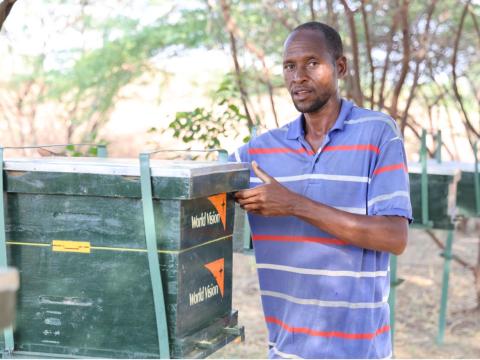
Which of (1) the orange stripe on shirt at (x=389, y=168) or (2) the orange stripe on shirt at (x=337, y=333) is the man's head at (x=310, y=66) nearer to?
(1) the orange stripe on shirt at (x=389, y=168)

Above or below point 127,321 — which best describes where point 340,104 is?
above

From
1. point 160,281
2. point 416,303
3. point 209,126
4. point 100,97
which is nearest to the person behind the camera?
point 160,281

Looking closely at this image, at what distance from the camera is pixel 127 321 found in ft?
6.02

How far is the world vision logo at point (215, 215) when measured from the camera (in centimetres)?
188

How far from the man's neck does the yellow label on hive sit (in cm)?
75

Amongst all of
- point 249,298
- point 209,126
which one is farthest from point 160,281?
point 249,298

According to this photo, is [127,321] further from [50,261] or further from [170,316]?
[50,261]

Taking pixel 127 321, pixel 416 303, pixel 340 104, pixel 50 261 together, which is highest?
pixel 340 104

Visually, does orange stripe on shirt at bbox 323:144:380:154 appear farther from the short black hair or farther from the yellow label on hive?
the yellow label on hive

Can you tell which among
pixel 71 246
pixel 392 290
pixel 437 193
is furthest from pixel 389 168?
pixel 392 290

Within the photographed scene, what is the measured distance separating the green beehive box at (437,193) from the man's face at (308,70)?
6.30 ft

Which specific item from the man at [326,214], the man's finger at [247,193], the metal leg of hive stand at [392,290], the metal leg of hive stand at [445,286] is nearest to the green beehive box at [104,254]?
the man's finger at [247,193]

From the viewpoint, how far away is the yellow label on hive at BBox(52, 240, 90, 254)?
1849 millimetres

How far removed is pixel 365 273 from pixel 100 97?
7243 mm
